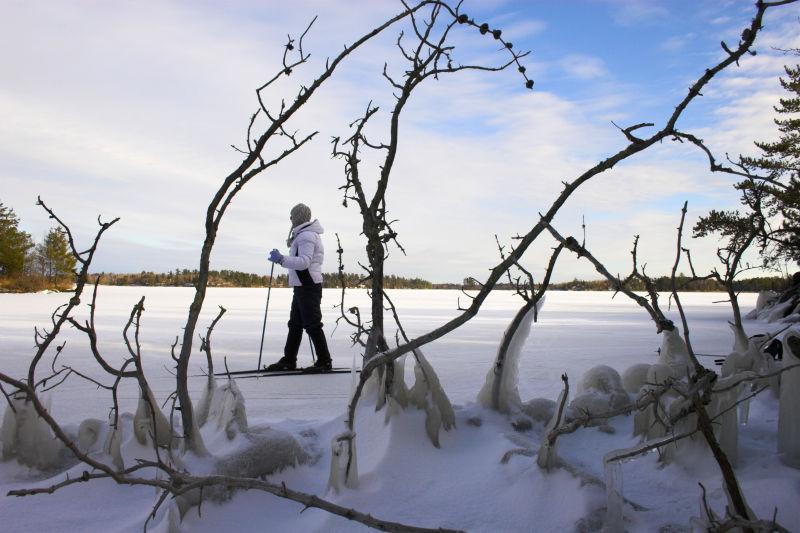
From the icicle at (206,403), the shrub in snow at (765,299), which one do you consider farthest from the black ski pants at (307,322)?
Answer: the shrub in snow at (765,299)

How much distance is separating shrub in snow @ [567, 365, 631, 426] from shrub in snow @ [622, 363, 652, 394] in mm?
159

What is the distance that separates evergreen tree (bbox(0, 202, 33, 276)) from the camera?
24.8m

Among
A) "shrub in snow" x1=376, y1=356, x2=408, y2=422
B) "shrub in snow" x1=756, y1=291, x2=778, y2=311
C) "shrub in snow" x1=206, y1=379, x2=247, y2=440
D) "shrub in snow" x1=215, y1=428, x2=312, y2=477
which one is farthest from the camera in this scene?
"shrub in snow" x1=756, y1=291, x2=778, y2=311

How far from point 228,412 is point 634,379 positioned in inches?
73.6

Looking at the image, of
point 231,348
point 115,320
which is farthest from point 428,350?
point 115,320

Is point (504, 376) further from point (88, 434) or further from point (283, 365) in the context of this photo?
point (283, 365)

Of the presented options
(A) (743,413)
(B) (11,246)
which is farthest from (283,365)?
(B) (11,246)

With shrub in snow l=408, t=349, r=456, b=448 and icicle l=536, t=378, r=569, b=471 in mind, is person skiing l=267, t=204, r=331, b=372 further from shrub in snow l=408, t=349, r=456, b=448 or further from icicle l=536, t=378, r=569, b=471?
icicle l=536, t=378, r=569, b=471

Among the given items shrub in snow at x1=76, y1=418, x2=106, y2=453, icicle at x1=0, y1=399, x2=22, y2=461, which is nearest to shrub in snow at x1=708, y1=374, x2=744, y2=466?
shrub in snow at x1=76, y1=418, x2=106, y2=453

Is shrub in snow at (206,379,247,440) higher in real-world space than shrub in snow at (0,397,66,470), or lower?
higher

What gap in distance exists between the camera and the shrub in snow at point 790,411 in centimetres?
167

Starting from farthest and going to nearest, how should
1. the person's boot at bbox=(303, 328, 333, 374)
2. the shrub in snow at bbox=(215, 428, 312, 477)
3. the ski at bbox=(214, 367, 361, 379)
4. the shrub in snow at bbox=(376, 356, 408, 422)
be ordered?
1. the person's boot at bbox=(303, 328, 333, 374)
2. the ski at bbox=(214, 367, 361, 379)
3. the shrub in snow at bbox=(376, 356, 408, 422)
4. the shrub in snow at bbox=(215, 428, 312, 477)

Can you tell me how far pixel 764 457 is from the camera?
1.72 m

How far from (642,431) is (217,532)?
1.49 meters
